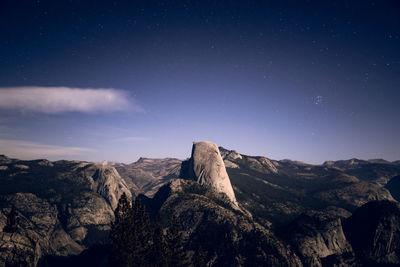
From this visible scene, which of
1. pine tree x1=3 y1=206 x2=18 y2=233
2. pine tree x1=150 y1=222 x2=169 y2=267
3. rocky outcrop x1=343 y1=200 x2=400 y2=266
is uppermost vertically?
pine tree x1=3 y1=206 x2=18 y2=233

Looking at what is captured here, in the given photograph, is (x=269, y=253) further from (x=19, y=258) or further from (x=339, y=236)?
(x=19, y=258)

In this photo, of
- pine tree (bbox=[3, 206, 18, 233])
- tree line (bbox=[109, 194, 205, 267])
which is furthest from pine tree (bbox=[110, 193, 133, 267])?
pine tree (bbox=[3, 206, 18, 233])

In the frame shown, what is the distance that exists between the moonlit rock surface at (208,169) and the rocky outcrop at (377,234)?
2985 inches

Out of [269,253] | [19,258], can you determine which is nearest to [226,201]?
[269,253]

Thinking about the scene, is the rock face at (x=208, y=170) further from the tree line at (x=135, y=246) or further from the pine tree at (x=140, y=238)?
the tree line at (x=135, y=246)

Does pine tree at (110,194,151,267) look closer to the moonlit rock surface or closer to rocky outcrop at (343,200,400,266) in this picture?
the moonlit rock surface

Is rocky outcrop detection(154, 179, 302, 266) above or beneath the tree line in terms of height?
beneath

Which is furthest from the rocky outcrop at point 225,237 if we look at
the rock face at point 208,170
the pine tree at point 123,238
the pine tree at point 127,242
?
the rock face at point 208,170

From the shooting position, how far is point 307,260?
314 feet

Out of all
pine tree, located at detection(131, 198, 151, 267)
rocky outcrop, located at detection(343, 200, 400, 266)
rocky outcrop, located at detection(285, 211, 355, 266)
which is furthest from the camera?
rocky outcrop, located at detection(343, 200, 400, 266)

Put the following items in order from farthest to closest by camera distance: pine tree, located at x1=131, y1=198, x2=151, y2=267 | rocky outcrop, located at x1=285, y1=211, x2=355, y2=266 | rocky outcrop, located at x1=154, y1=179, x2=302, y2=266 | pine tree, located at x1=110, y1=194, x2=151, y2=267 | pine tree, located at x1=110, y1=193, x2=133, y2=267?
rocky outcrop, located at x1=285, y1=211, x2=355, y2=266 → rocky outcrop, located at x1=154, y1=179, x2=302, y2=266 → pine tree, located at x1=131, y1=198, x2=151, y2=267 → pine tree, located at x1=110, y1=194, x2=151, y2=267 → pine tree, located at x1=110, y1=193, x2=133, y2=267

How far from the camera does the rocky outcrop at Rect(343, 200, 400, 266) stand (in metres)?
113

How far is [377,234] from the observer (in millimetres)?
117188

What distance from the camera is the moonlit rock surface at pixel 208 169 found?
161375 millimetres
